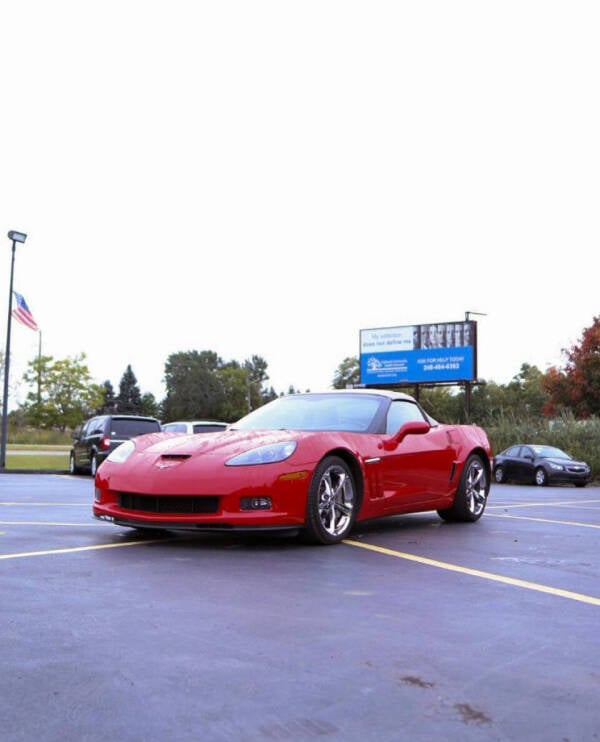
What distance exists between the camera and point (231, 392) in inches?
5281

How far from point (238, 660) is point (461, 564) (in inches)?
120

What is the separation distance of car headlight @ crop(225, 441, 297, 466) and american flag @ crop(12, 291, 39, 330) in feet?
73.6

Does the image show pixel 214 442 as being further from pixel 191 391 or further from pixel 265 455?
pixel 191 391

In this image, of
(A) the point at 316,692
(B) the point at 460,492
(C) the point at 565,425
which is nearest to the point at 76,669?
(A) the point at 316,692

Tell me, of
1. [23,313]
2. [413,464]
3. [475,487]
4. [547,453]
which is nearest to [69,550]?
[413,464]

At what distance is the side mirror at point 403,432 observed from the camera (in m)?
8.26

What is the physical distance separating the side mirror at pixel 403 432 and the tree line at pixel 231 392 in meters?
23.8

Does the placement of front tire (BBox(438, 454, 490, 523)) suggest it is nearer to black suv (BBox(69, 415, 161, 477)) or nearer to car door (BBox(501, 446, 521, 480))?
black suv (BBox(69, 415, 161, 477))

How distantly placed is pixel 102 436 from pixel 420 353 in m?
22.3

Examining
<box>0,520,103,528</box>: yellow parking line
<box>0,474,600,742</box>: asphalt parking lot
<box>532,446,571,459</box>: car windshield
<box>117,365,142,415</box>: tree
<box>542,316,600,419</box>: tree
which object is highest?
<box>117,365,142,415</box>: tree

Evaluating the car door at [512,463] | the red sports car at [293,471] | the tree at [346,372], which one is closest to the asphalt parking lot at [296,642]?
the red sports car at [293,471]

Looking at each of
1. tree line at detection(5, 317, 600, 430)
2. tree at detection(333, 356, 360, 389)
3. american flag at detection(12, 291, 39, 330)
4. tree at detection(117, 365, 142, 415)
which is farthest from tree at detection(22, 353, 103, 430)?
tree at detection(117, 365, 142, 415)

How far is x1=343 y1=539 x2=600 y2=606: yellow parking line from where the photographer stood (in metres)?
5.23

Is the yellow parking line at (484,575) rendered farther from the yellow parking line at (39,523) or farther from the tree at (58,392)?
the tree at (58,392)
